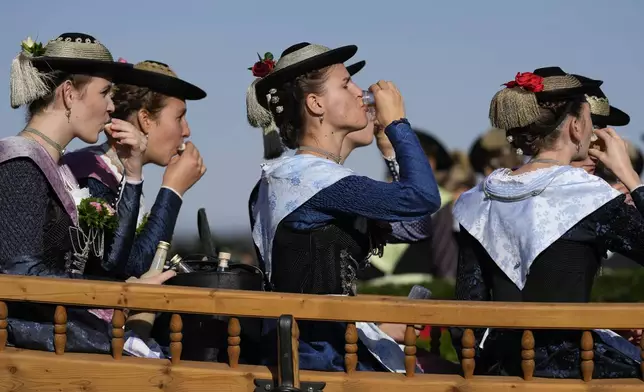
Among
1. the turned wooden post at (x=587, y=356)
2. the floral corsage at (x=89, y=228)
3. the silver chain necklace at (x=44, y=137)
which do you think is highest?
the silver chain necklace at (x=44, y=137)

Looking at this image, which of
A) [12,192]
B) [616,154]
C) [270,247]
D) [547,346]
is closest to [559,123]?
[616,154]

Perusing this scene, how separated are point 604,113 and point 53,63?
8.84 feet

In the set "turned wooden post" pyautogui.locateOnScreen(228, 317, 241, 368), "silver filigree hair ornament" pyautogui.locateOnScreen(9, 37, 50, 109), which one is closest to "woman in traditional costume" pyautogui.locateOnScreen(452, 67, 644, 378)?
"turned wooden post" pyautogui.locateOnScreen(228, 317, 241, 368)

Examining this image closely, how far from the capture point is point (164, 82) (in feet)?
20.6

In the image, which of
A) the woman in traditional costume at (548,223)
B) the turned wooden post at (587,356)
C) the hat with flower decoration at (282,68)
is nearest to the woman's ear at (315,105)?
the hat with flower decoration at (282,68)

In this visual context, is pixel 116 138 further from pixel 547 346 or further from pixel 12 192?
pixel 547 346

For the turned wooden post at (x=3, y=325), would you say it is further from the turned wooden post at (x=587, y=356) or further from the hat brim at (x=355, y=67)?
the turned wooden post at (x=587, y=356)

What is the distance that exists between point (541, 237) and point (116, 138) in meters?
2.09

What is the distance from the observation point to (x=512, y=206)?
17.8ft

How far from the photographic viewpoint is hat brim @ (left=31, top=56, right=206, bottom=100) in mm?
5465

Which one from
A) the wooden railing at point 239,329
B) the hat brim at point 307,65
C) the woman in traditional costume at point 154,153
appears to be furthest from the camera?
the woman in traditional costume at point 154,153

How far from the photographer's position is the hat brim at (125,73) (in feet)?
17.9

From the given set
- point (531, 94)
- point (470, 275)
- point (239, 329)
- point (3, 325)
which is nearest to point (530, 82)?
point (531, 94)

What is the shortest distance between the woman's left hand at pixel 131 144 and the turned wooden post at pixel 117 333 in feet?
3.90
